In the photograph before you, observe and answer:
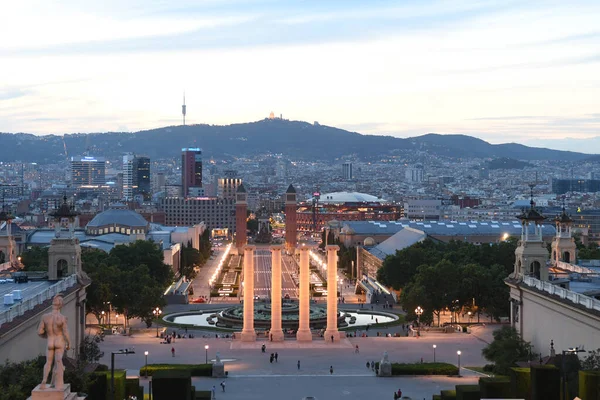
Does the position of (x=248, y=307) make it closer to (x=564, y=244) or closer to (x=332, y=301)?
(x=332, y=301)

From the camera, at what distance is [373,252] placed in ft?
388

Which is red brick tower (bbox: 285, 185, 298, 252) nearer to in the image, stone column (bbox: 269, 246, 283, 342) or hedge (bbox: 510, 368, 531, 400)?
stone column (bbox: 269, 246, 283, 342)

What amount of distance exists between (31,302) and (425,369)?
805 inches

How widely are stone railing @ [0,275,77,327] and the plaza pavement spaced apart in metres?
5.39

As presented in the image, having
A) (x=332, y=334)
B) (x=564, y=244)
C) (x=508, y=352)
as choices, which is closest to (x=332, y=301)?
(x=332, y=334)

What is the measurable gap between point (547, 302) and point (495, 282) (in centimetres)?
2424

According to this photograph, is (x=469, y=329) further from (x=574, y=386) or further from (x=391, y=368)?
(x=574, y=386)

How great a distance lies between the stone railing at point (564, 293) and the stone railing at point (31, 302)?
23636 millimetres

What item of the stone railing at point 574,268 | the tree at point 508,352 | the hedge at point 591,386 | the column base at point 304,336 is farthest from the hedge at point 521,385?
the column base at point 304,336

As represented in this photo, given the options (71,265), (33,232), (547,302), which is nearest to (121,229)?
(33,232)

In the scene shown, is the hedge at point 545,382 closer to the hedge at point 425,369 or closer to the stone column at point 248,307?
the hedge at point 425,369

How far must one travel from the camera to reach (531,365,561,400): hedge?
114 feet

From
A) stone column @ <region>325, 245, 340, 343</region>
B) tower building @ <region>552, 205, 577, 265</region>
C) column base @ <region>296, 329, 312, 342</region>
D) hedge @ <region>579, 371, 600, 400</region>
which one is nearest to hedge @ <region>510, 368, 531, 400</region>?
hedge @ <region>579, 371, 600, 400</region>

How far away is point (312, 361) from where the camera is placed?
57.5 metres
